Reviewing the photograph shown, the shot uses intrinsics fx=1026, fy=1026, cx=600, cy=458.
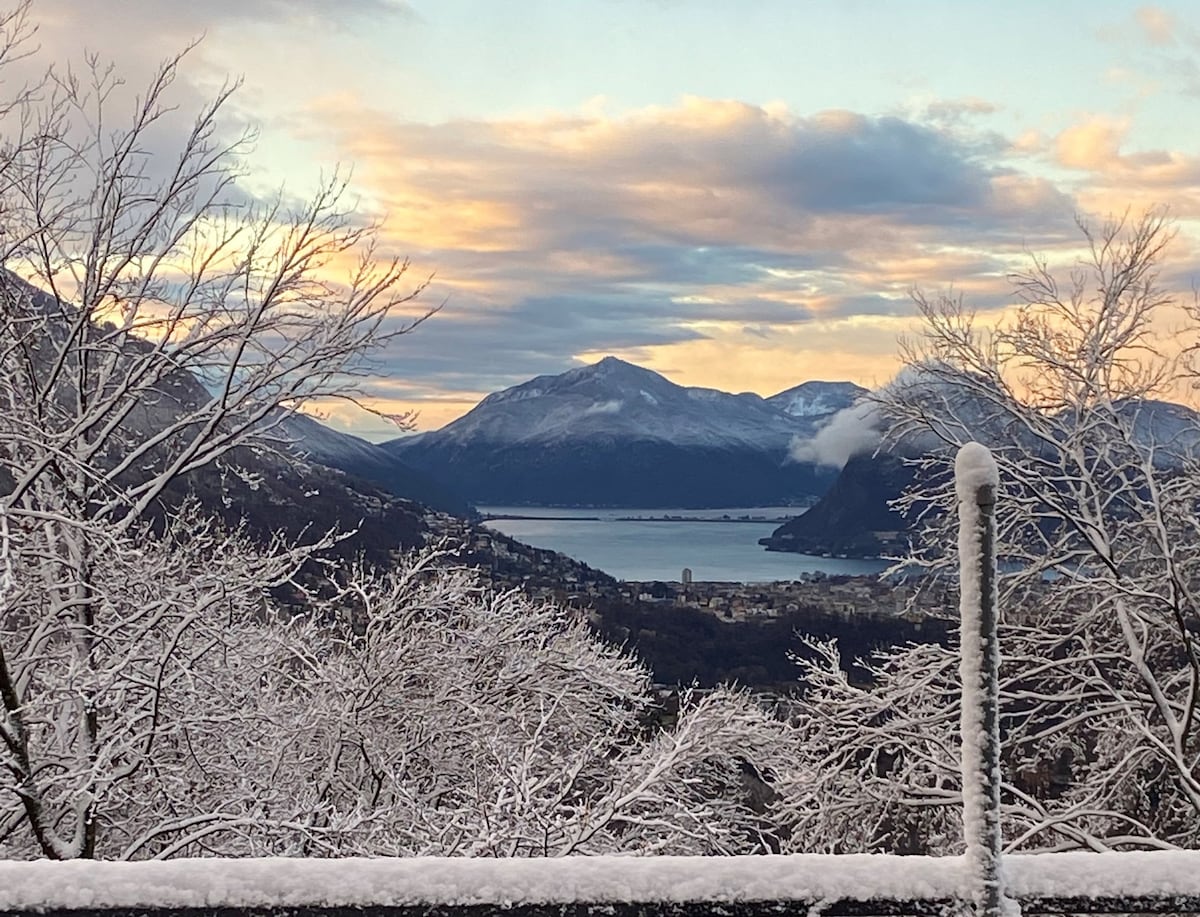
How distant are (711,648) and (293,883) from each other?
1991 cm

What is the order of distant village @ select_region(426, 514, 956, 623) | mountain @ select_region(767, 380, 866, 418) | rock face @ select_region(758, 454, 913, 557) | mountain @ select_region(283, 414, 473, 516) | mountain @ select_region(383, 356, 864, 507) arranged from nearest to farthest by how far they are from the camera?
mountain @ select_region(283, 414, 473, 516), rock face @ select_region(758, 454, 913, 557), distant village @ select_region(426, 514, 956, 623), mountain @ select_region(383, 356, 864, 507), mountain @ select_region(767, 380, 866, 418)

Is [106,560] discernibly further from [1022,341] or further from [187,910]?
[1022,341]

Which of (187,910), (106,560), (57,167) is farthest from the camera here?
(57,167)

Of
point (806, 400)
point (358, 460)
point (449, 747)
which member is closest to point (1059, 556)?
point (449, 747)

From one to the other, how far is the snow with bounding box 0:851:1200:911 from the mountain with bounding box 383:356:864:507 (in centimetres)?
5968

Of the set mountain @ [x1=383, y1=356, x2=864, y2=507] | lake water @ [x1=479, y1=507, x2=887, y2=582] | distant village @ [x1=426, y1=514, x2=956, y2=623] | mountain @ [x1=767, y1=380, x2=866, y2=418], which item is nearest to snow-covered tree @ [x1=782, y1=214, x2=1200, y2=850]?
distant village @ [x1=426, y1=514, x2=956, y2=623]

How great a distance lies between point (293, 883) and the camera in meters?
1.68

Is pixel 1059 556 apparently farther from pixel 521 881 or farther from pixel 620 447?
pixel 620 447

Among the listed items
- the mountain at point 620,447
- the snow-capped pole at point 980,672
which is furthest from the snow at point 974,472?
the mountain at point 620,447

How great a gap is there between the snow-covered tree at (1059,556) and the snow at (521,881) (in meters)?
7.83

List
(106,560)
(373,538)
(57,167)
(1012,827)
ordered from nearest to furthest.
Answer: (106,560) → (57,167) → (1012,827) → (373,538)

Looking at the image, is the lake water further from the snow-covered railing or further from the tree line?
the snow-covered railing

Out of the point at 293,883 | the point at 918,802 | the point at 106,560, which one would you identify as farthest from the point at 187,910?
the point at 918,802

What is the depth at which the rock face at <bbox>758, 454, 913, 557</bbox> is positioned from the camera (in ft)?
44.8
